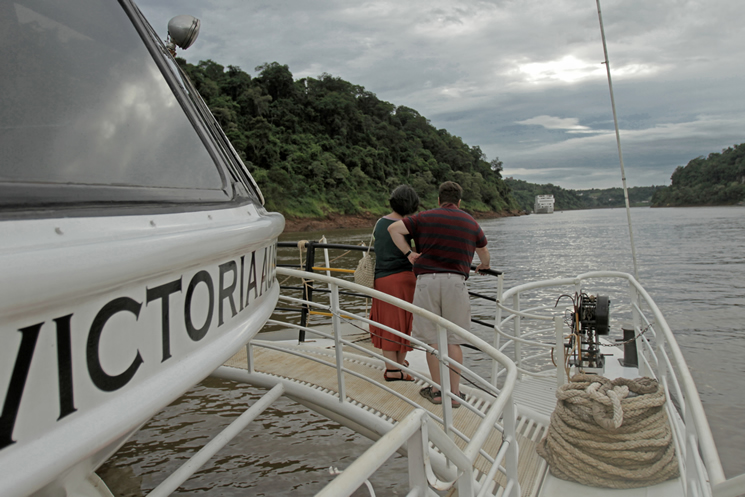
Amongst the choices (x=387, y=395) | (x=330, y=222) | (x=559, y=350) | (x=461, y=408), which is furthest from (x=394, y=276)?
(x=330, y=222)

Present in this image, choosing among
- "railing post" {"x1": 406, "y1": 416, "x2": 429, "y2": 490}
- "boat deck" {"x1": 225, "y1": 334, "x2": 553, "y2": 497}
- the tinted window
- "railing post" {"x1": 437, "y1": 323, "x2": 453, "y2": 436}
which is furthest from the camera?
"boat deck" {"x1": 225, "y1": 334, "x2": 553, "y2": 497}

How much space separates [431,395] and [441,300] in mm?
684

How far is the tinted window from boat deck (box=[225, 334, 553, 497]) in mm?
1893

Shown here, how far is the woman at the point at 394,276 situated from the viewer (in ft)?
12.5

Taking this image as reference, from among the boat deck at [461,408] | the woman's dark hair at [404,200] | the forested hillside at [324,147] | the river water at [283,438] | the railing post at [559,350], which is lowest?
the river water at [283,438]

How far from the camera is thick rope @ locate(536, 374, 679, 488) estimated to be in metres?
2.89

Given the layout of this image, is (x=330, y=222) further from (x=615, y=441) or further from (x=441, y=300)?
(x=615, y=441)

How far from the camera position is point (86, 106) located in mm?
1243

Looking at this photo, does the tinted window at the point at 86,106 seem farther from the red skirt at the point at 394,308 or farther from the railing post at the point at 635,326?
the railing post at the point at 635,326

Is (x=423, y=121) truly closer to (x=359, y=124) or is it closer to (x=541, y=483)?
(x=359, y=124)

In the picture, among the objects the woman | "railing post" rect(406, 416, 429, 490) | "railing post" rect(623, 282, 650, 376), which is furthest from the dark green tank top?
"railing post" rect(406, 416, 429, 490)

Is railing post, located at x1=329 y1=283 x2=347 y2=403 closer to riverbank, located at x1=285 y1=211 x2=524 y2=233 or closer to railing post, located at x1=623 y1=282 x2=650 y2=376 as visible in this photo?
railing post, located at x1=623 y1=282 x2=650 y2=376

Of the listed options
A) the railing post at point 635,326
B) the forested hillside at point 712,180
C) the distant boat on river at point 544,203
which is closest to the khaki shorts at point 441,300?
the railing post at point 635,326

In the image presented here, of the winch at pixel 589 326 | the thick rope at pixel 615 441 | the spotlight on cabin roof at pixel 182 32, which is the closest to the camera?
the spotlight on cabin roof at pixel 182 32
